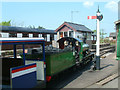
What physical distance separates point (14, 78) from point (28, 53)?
243 centimetres

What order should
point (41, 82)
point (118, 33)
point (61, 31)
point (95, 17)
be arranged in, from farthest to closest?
point (61, 31), point (118, 33), point (95, 17), point (41, 82)

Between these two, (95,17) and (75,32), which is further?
(75,32)

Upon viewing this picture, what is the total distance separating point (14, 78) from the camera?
13.4ft

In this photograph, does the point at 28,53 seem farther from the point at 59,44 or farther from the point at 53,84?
the point at 59,44

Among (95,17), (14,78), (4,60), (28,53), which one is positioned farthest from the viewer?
(95,17)

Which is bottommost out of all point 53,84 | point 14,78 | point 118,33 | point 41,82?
point 53,84

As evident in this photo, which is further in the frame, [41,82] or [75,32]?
[75,32]

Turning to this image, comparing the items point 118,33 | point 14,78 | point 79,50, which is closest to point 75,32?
point 118,33

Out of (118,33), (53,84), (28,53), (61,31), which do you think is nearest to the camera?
(28,53)

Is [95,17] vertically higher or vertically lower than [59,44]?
higher

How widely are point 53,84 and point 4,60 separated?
267cm

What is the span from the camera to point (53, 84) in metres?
7.00

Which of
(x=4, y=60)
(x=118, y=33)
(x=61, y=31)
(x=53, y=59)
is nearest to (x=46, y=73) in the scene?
(x=53, y=59)

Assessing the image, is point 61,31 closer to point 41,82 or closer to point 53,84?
point 53,84
